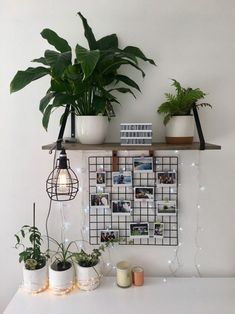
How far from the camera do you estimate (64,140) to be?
54.0 inches

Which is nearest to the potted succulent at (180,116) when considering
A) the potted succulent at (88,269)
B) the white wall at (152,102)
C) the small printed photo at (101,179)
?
the white wall at (152,102)

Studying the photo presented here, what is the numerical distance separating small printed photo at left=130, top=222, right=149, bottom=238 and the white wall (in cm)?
10

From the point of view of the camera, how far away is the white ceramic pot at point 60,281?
132 centimetres

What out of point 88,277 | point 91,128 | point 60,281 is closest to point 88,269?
point 88,277

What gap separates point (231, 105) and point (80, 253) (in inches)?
47.0

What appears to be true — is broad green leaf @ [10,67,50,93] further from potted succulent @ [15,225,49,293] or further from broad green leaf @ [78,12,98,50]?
potted succulent @ [15,225,49,293]

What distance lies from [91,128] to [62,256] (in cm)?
77

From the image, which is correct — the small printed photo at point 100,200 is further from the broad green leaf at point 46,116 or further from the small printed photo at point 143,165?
the broad green leaf at point 46,116

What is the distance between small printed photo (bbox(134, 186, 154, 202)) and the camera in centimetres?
146

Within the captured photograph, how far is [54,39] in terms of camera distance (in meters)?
1.26

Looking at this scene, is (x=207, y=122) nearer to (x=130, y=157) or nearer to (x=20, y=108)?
(x=130, y=157)

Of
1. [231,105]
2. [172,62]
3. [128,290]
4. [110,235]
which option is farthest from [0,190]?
[231,105]

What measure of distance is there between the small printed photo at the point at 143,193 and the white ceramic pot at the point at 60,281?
0.55 meters

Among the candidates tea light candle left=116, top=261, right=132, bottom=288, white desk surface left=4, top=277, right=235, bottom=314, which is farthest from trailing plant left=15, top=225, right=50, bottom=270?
tea light candle left=116, top=261, right=132, bottom=288
